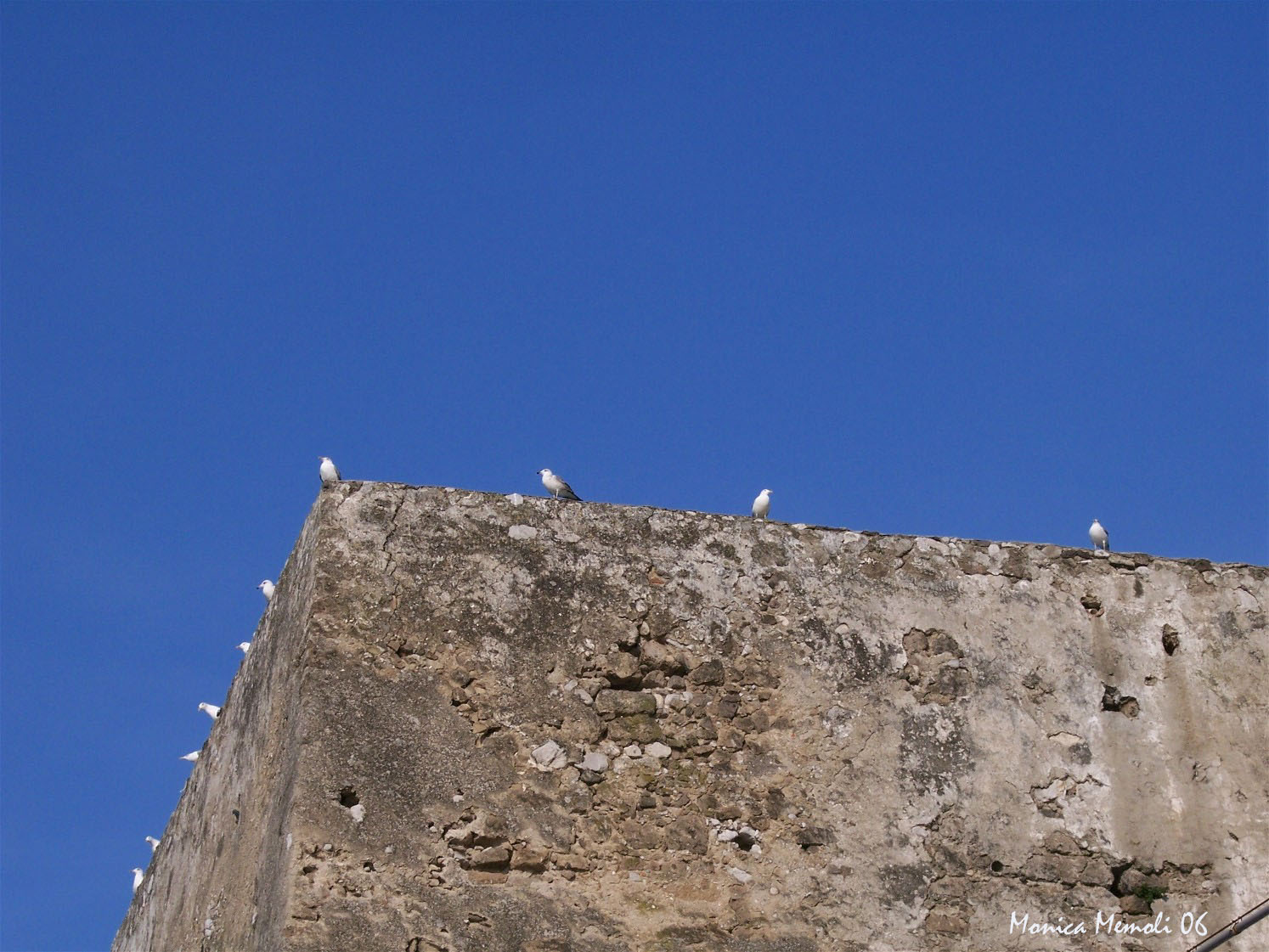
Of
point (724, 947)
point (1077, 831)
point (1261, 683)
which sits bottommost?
point (724, 947)

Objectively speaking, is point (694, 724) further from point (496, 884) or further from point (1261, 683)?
point (1261, 683)

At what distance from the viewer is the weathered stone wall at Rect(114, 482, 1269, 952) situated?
6.78 metres

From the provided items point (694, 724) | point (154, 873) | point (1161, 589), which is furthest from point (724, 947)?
point (154, 873)

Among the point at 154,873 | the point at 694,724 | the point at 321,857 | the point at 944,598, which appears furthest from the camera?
the point at 154,873

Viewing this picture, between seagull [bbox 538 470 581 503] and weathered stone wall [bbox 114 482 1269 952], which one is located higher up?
seagull [bbox 538 470 581 503]

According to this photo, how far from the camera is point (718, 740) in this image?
7227 millimetres

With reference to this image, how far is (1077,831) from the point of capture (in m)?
7.43

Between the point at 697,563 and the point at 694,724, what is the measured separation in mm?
729

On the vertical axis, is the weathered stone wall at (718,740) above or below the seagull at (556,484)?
below

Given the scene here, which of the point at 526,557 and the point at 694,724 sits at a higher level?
the point at 526,557

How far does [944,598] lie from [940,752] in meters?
0.72

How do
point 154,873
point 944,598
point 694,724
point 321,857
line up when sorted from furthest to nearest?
point 154,873, point 944,598, point 694,724, point 321,857

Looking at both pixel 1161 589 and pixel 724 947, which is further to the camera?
pixel 1161 589

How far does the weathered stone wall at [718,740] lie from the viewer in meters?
6.78
